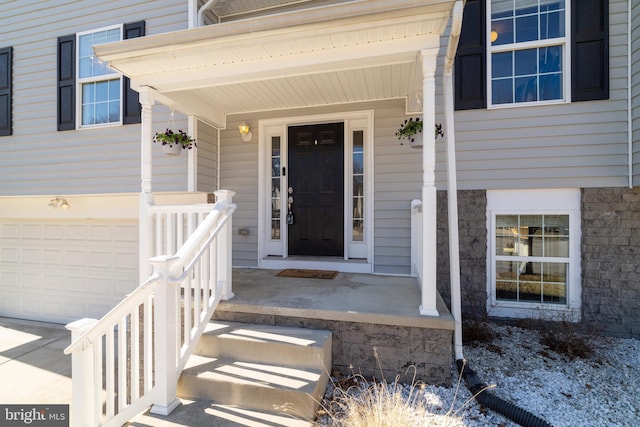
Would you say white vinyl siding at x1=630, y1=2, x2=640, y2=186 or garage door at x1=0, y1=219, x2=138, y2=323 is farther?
garage door at x1=0, y1=219, x2=138, y2=323

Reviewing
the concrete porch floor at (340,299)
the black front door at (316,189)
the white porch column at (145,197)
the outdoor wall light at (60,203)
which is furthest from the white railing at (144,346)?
the outdoor wall light at (60,203)

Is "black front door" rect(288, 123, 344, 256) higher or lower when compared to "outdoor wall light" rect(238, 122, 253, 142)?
lower

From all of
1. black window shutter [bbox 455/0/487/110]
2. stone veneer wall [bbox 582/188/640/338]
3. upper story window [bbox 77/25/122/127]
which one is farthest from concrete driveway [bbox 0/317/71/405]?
stone veneer wall [bbox 582/188/640/338]

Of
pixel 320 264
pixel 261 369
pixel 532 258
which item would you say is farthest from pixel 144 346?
pixel 532 258

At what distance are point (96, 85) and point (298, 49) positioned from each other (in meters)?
3.93

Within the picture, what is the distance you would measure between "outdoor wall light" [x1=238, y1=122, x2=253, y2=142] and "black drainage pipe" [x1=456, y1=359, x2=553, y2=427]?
3649 mm

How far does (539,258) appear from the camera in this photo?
359 cm

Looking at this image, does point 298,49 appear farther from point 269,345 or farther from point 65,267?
point 65,267

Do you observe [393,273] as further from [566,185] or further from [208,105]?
[208,105]

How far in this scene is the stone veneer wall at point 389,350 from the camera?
235 cm

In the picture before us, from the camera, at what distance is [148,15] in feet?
14.5

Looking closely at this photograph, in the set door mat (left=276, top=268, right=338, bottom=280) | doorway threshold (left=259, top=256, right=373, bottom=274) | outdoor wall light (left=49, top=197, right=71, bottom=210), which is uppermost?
outdoor wall light (left=49, top=197, right=71, bottom=210)

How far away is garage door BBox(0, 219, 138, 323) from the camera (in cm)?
383

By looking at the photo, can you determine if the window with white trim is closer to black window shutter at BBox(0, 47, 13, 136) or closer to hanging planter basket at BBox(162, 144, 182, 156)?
hanging planter basket at BBox(162, 144, 182, 156)
